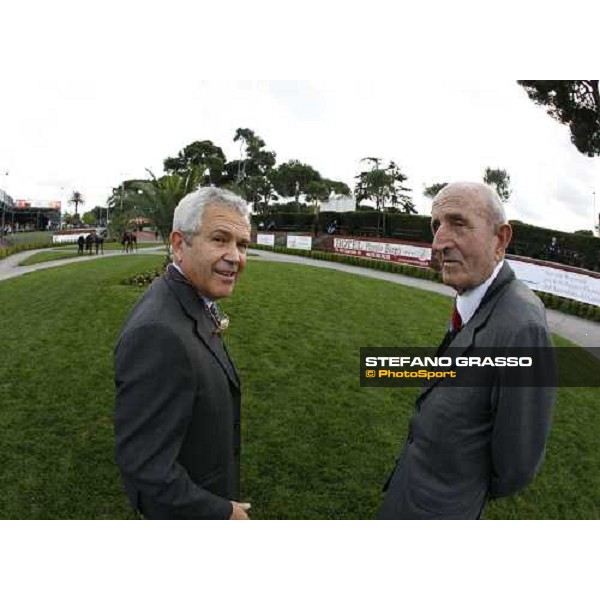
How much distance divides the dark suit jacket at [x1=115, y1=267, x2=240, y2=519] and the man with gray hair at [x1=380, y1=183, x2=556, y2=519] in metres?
0.64

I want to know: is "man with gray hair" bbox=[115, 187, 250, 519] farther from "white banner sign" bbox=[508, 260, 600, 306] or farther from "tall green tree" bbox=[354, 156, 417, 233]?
"white banner sign" bbox=[508, 260, 600, 306]

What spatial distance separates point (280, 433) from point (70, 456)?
1273mm

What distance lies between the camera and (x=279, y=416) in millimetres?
3277

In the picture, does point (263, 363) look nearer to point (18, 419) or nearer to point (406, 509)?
point (18, 419)

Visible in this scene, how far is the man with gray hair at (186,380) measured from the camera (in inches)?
45.3

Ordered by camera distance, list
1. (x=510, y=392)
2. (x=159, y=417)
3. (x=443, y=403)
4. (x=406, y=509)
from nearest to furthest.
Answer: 1. (x=159, y=417)
2. (x=510, y=392)
3. (x=443, y=403)
4. (x=406, y=509)

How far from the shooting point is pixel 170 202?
16.6 ft

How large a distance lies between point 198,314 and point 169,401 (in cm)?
25

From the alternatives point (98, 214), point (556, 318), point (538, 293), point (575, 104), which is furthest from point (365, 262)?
point (575, 104)

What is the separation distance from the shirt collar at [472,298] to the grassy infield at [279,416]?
1.52 m

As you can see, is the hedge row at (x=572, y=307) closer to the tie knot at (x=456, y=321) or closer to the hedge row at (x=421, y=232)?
the hedge row at (x=421, y=232)

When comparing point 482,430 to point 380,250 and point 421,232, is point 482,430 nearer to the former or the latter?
point 421,232

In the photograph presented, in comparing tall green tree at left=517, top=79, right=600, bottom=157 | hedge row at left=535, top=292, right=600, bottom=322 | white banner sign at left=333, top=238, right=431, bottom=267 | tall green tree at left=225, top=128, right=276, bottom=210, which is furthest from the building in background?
hedge row at left=535, top=292, right=600, bottom=322

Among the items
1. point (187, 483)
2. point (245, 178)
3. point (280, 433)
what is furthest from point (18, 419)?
point (187, 483)
